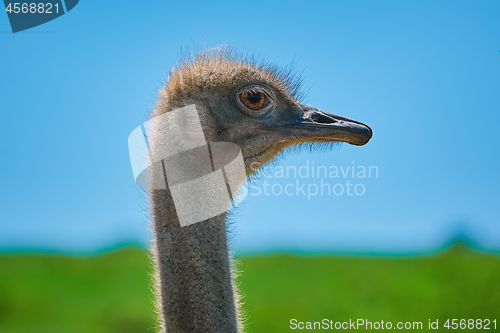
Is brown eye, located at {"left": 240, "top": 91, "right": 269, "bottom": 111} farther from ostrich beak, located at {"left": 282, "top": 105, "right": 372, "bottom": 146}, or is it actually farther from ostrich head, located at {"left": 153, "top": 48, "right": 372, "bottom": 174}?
ostrich beak, located at {"left": 282, "top": 105, "right": 372, "bottom": 146}

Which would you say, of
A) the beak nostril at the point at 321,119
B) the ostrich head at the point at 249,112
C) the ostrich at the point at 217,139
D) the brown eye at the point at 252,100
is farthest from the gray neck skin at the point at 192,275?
the beak nostril at the point at 321,119

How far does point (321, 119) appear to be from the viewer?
3047mm

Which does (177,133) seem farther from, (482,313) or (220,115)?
(482,313)

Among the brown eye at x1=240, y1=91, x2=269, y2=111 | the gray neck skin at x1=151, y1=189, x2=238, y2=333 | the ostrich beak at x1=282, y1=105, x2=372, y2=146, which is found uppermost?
the brown eye at x1=240, y1=91, x2=269, y2=111

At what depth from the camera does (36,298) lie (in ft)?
35.3

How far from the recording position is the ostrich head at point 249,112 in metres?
2.93

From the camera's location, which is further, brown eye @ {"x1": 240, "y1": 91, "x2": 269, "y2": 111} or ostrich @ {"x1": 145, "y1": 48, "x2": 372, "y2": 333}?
brown eye @ {"x1": 240, "y1": 91, "x2": 269, "y2": 111}

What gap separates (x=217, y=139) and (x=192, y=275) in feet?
2.22

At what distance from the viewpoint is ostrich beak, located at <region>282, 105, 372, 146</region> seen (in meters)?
2.90

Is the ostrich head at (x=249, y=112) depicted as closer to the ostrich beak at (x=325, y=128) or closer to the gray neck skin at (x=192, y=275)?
the ostrich beak at (x=325, y=128)

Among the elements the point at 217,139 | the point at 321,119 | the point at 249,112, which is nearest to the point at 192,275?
the point at 217,139

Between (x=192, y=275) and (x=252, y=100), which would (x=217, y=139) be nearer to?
(x=252, y=100)

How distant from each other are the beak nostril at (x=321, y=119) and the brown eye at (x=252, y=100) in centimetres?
27

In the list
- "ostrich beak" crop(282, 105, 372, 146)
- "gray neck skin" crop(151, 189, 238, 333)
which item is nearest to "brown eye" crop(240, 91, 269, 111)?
"ostrich beak" crop(282, 105, 372, 146)
